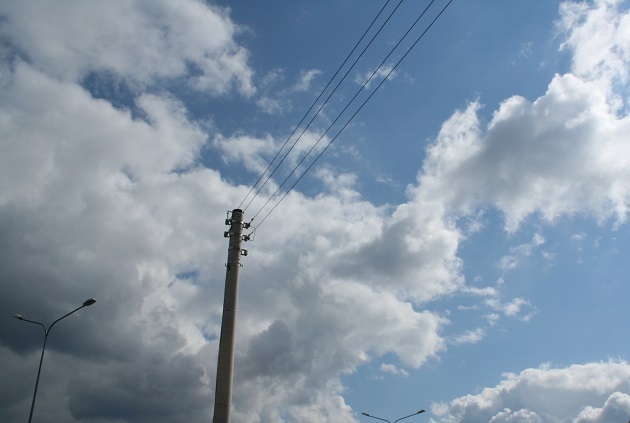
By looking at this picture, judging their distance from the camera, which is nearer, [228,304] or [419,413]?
[228,304]

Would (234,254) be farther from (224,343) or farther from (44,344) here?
(44,344)

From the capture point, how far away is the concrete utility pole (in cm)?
3409

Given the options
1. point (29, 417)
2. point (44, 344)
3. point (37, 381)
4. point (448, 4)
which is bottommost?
point (29, 417)

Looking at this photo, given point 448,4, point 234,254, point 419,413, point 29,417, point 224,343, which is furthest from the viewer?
point 419,413

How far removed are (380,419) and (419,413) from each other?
14.4 feet

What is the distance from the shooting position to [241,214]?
40750 millimetres

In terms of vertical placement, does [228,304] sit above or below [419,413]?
above

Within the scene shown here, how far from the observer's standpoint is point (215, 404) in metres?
34.0

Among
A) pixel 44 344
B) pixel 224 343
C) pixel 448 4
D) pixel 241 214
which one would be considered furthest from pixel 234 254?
pixel 448 4

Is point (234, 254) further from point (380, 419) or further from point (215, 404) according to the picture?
point (380, 419)

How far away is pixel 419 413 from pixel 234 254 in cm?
2903

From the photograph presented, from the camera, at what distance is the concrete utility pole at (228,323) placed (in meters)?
34.1

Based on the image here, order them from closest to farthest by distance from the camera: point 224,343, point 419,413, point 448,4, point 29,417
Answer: point 448,4, point 29,417, point 224,343, point 419,413

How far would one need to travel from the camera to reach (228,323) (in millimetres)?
36688
